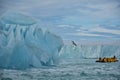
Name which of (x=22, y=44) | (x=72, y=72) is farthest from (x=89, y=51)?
(x=22, y=44)

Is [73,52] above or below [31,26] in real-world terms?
below

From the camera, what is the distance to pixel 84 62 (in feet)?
8.70

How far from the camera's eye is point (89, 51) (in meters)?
2.68

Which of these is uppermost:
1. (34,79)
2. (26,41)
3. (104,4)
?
(104,4)

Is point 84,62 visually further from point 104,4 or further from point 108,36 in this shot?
point 104,4

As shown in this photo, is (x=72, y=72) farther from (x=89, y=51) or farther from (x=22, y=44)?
(x=22, y=44)

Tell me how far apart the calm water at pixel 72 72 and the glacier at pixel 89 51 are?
53 mm

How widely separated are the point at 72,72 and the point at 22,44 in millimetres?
596

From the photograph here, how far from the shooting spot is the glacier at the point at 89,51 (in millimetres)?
2650

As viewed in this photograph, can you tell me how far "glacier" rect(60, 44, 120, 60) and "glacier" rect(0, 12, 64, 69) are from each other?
84 mm

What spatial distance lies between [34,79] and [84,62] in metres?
0.55

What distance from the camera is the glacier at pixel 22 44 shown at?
262cm

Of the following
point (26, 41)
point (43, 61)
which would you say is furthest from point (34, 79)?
point (26, 41)

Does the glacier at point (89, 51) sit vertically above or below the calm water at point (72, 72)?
above
